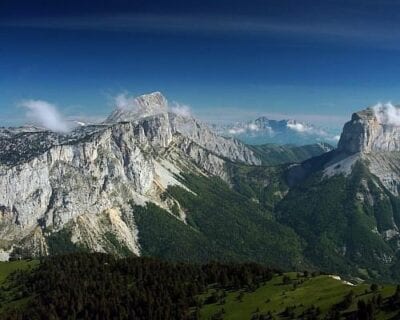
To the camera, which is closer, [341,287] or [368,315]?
[368,315]

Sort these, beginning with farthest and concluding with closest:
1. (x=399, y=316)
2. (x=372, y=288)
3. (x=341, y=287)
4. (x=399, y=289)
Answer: (x=341, y=287), (x=372, y=288), (x=399, y=289), (x=399, y=316)

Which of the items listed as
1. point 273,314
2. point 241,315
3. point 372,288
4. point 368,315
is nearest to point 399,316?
point 368,315

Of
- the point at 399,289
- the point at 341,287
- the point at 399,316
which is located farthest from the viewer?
the point at 341,287

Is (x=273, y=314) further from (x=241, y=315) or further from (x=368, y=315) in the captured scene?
(x=368, y=315)

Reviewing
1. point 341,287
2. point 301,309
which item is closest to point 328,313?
point 301,309

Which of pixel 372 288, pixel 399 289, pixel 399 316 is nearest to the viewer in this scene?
pixel 399 316

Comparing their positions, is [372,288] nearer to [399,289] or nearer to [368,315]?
[399,289]

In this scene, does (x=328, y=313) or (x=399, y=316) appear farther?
(x=328, y=313)

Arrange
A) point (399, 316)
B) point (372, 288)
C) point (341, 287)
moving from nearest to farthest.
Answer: point (399, 316) → point (372, 288) → point (341, 287)

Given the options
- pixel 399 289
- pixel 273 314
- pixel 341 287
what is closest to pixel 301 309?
pixel 273 314
